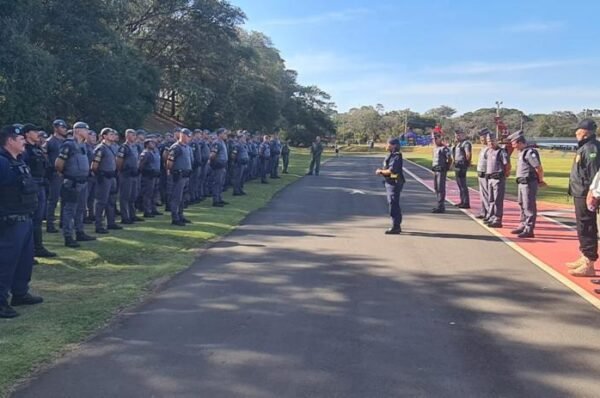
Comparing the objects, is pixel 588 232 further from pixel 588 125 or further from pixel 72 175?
pixel 72 175

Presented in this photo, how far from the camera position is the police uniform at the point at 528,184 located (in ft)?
38.8

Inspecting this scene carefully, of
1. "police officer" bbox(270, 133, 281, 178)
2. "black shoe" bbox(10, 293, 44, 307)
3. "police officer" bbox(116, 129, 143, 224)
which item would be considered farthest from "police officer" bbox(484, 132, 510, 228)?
"police officer" bbox(270, 133, 281, 178)

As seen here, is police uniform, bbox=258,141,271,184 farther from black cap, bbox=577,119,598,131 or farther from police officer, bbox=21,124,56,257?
black cap, bbox=577,119,598,131

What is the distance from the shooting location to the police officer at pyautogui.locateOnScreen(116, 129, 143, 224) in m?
12.7

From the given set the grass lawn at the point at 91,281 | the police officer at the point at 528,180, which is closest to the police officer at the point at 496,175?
the police officer at the point at 528,180

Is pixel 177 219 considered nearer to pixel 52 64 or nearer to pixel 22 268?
pixel 22 268

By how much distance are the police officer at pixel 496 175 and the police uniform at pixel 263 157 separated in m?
12.6

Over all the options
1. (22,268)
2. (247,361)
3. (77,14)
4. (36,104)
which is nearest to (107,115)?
(77,14)

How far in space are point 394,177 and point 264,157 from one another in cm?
1347

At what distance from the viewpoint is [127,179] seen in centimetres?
1275

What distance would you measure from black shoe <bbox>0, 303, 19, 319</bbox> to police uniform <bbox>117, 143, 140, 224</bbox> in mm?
6535

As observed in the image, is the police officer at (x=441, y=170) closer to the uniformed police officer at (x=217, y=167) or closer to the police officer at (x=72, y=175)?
the uniformed police officer at (x=217, y=167)

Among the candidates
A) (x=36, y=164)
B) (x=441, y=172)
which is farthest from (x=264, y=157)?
(x=36, y=164)

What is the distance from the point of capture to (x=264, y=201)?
1802 cm
